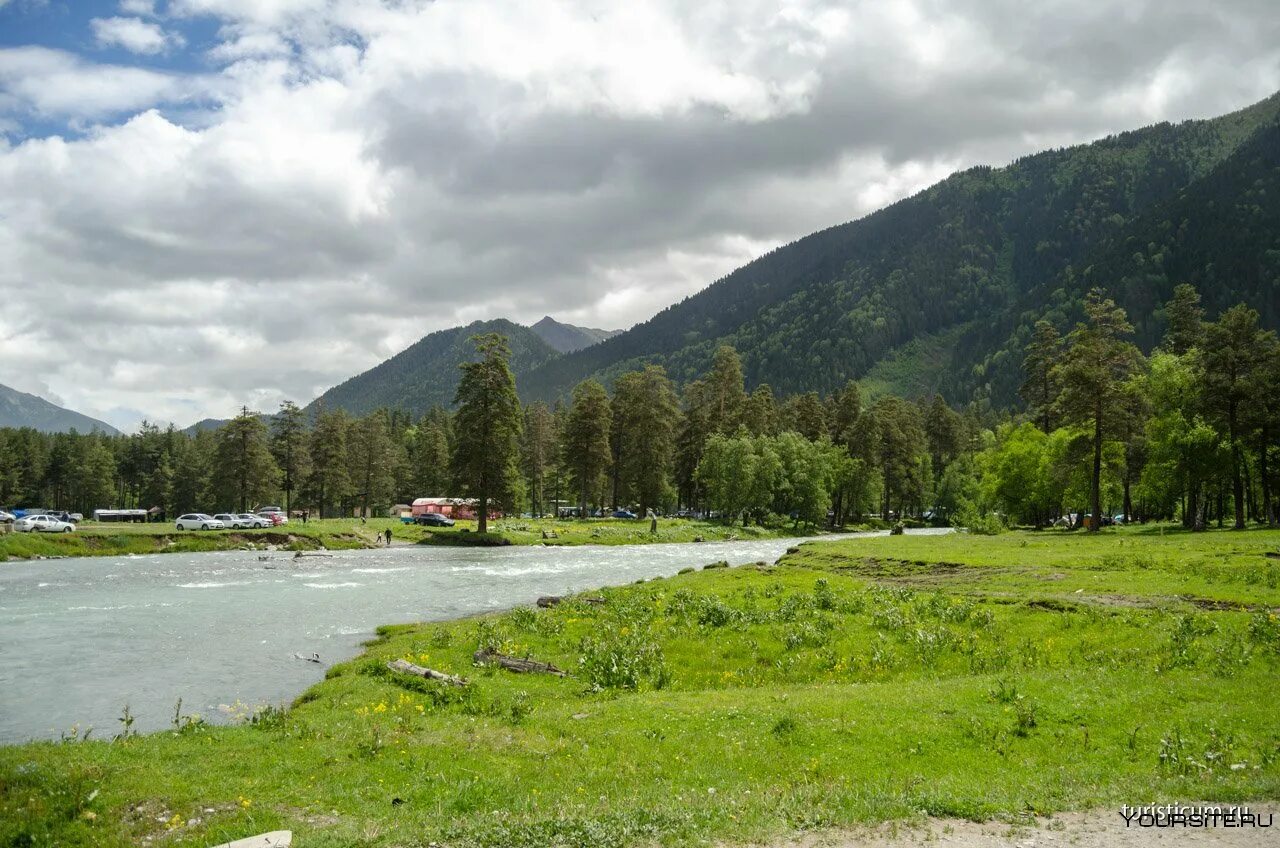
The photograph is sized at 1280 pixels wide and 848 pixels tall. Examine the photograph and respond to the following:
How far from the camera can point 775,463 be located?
341 ft

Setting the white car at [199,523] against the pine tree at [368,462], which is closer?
the white car at [199,523]

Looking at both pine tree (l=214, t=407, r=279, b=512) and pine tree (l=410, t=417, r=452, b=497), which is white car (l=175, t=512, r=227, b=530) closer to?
pine tree (l=214, t=407, r=279, b=512)

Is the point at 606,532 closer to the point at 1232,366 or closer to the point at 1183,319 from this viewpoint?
the point at 1232,366

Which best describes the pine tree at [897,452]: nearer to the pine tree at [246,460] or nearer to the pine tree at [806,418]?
the pine tree at [806,418]

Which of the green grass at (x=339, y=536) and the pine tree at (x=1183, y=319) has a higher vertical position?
the pine tree at (x=1183, y=319)

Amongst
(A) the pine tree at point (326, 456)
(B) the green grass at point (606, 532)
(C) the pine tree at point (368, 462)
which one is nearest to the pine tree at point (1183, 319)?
(B) the green grass at point (606, 532)

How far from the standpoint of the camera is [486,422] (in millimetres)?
82062

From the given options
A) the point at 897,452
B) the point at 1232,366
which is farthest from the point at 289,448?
the point at 1232,366

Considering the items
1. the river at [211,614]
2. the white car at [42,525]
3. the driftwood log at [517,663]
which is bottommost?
the river at [211,614]

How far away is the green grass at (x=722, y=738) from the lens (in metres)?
11.2

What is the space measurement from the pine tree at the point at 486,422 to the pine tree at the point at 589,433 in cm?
3028

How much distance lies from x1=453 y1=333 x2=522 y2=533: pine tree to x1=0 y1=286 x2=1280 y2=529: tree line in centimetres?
19

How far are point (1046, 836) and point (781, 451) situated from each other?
328 ft

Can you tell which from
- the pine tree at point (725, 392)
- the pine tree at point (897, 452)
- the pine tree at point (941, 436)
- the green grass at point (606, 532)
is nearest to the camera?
the green grass at point (606, 532)
